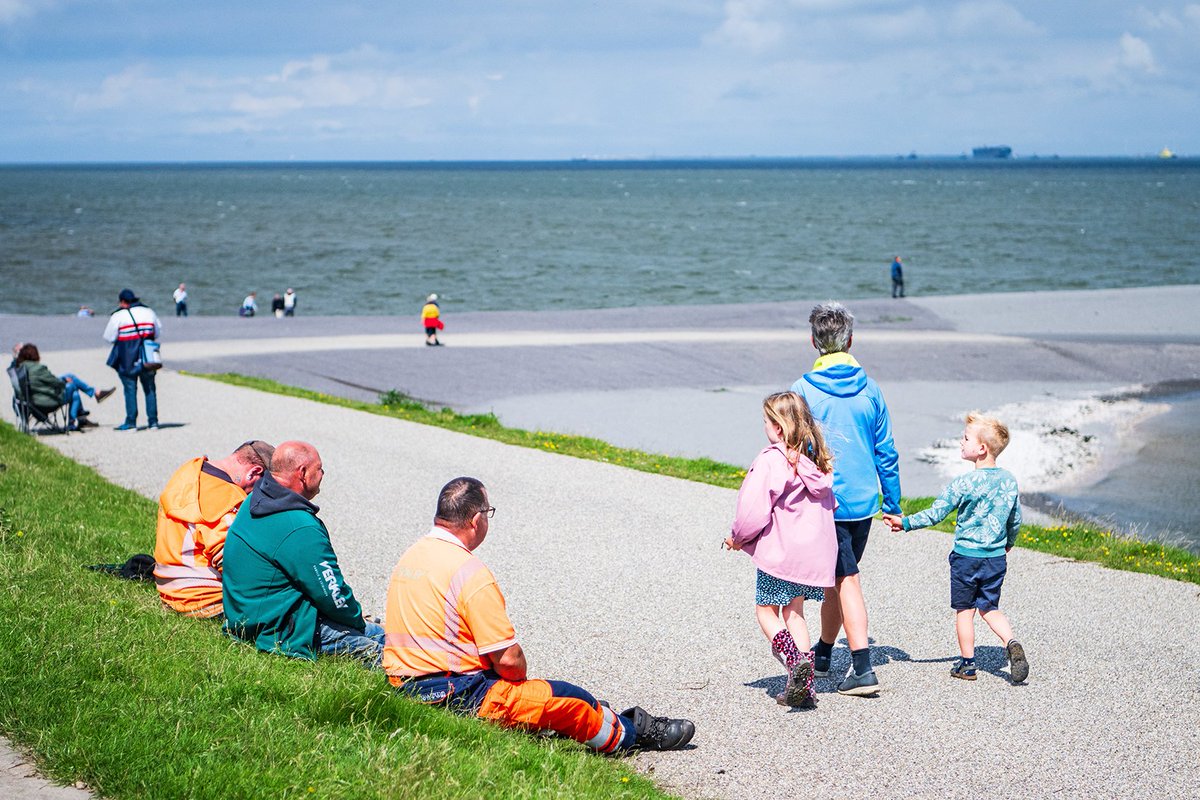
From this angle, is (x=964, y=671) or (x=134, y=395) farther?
(x=134, y=395)

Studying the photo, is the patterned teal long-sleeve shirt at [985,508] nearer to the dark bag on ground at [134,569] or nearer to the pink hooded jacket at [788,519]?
the pink hooded jacket at [788,519]

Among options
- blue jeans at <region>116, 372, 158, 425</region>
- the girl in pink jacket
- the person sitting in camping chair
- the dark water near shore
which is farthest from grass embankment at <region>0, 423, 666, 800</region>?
the person sitting in camping chair

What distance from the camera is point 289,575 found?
18.8ft

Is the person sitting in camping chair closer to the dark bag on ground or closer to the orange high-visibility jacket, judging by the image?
the dark bag on ground

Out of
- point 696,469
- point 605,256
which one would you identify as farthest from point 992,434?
point 605,256

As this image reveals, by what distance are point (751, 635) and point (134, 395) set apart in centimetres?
1090

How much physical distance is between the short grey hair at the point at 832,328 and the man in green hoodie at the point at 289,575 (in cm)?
267

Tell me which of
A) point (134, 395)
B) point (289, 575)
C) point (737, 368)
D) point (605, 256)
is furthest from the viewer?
point (605, 256)

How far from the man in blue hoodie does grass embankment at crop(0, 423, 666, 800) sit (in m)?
1.70

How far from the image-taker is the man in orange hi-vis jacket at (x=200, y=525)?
20.9 ft

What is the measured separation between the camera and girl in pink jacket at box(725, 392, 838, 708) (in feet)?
19.1

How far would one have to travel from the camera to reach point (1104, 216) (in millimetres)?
100125

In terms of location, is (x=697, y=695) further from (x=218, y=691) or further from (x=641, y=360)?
(x=641, y=360)

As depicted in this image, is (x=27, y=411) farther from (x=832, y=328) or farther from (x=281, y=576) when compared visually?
(x=832, y=328)
